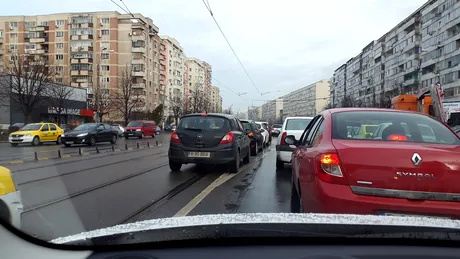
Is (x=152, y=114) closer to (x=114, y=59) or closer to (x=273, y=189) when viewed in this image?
(x=114, y=59)

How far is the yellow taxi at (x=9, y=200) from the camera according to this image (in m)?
2.34

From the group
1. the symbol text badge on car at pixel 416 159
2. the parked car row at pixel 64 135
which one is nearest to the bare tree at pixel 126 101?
the parked car row at pixel 64 135

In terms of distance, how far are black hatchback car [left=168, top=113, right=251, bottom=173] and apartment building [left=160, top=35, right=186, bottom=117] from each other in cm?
8908

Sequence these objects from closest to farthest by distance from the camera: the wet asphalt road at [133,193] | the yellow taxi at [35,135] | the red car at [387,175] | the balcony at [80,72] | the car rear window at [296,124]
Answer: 1. the red car at [387,175]
2. the wet asphalt road at [133,193]
3. the car rear window at [296,124]
4. the yellow taxi at [35,135]
5. the balcony at [80,72]

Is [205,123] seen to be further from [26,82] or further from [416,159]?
[26,82]

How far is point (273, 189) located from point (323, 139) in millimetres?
3681

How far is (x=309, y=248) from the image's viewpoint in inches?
64.3

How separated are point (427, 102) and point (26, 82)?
3401 centimetres

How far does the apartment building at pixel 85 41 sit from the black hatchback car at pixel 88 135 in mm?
56930

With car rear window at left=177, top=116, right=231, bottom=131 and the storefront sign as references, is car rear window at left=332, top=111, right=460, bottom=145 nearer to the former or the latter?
car rear window at left=177, top=116, right=231, bottom=131

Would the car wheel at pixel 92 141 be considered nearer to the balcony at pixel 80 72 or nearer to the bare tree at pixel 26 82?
the bare tree at pixel 26 82

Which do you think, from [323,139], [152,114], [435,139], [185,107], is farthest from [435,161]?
[185,107]

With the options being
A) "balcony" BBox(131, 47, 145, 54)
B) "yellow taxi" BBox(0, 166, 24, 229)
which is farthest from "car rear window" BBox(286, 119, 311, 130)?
"balcony" BBox(131, 47, 145, 54)

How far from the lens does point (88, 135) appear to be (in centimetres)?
2106
